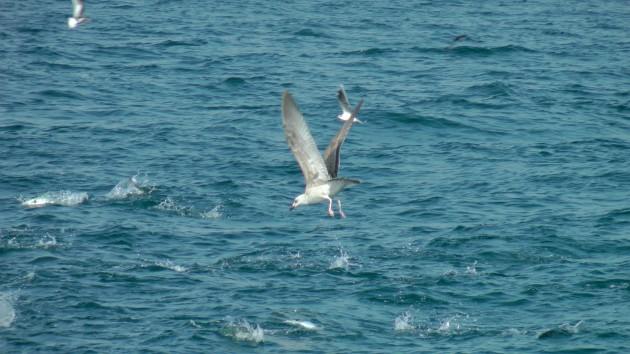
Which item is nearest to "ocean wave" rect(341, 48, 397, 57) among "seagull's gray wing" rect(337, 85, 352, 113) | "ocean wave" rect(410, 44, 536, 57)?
"ocean wave" rect(410, 44, 536, 57)

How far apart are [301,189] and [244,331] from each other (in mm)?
8542

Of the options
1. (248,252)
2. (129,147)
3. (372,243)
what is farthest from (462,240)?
(129,147)

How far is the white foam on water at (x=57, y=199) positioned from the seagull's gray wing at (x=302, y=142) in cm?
1130

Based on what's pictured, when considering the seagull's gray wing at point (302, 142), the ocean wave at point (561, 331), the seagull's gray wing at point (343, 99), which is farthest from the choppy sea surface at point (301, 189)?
the seagull's gray wing at point (302, 142)

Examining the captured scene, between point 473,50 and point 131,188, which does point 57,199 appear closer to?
point 131,188

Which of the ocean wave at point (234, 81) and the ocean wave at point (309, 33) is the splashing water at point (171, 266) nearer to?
the ocean wave at point (234, 81)

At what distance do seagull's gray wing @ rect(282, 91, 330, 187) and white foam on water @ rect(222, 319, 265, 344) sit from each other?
13.5ft

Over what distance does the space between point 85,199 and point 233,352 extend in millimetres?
8694

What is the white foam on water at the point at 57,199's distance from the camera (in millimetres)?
27422

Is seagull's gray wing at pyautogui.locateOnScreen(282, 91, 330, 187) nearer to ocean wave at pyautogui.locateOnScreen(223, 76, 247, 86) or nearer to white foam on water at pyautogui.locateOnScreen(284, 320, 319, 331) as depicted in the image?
white foam on water at pyautogui.locateOnScreen(284, 320, 319, 331)

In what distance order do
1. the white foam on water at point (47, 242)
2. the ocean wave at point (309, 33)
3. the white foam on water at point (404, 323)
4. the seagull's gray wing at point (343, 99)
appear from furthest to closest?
the ocean wave at point (309, 33)
the seagull's gray wing at point (343, 99)
the white foam on water at point (47, 242)
the white foam on water at point (404, 323)

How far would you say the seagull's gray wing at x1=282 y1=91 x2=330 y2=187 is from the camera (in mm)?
16375

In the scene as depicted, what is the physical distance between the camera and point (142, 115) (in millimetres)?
35594

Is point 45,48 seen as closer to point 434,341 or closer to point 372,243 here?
point 372,243
